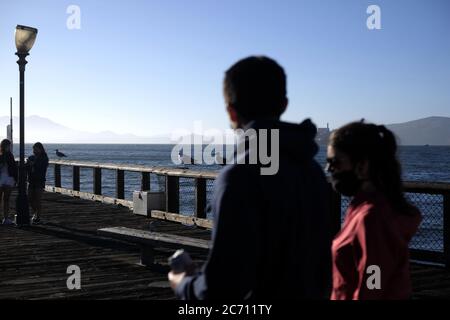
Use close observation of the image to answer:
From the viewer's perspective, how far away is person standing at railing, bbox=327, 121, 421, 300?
256 cm

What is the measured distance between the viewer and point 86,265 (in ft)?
25.2

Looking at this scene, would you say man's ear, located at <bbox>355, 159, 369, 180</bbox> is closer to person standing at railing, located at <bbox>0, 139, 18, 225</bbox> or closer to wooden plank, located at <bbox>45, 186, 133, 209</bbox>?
person standing at railing, located at <bbox>0, 139, 18, 225</bbox>

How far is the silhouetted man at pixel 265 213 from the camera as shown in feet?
6.53

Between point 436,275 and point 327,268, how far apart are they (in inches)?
210

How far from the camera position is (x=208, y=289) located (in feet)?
6.74

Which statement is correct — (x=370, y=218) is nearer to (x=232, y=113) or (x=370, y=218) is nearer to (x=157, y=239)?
(x=232, y=113)

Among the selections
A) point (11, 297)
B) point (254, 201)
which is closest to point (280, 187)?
point (254, 201)

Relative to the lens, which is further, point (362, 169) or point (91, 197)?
point (91, 197)

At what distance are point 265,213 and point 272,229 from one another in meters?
0.07

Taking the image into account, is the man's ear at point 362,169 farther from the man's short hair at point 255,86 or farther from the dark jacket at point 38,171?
the dark jacket at point 38,171

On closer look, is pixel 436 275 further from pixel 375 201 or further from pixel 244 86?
pixel 244 86

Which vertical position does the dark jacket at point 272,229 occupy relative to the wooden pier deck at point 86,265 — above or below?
above

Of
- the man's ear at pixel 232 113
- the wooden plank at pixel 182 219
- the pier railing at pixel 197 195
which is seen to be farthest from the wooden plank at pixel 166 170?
the man's ear at pixel 232 113

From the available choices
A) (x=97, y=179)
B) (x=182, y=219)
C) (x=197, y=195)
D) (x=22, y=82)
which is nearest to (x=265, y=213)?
(x=197, y=195)
